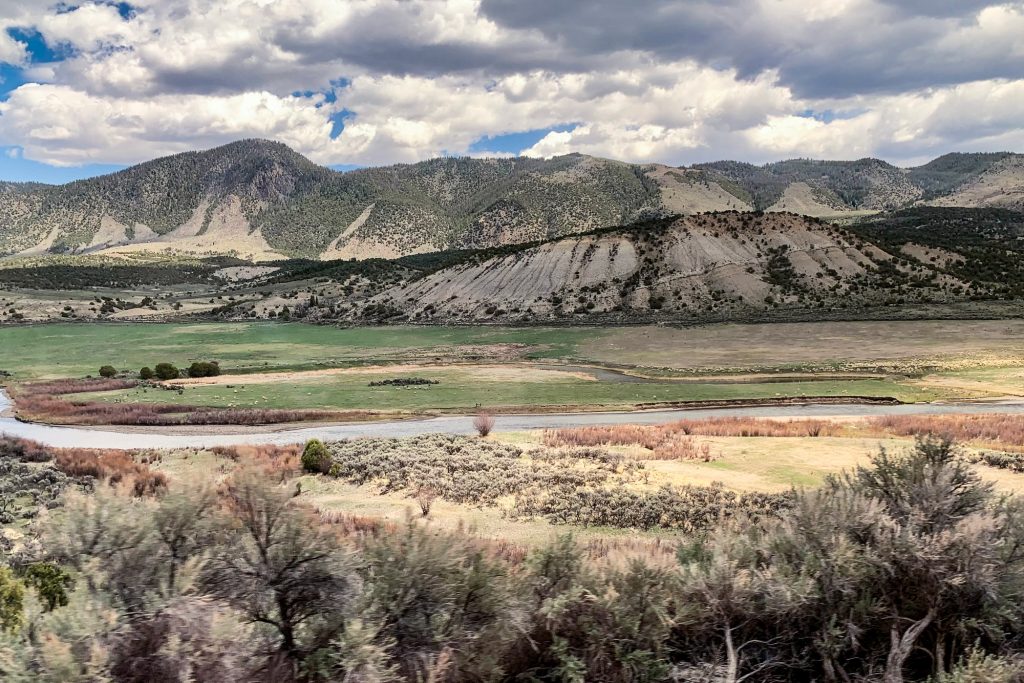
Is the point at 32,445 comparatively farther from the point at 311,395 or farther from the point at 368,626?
the point at 368,626

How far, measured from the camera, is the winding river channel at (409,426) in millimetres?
31656

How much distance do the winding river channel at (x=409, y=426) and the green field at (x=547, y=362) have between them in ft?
8.67

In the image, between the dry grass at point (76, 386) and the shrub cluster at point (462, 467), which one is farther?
the dry grass at point (76, 386)

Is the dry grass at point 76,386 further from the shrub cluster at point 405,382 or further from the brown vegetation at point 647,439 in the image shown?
the brown vegetation at point 647,439

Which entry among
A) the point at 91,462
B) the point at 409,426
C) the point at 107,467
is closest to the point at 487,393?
the point at 409,426

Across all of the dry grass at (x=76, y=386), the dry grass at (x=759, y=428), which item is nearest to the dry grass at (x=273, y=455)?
the dry grass at (x=759, y=428)

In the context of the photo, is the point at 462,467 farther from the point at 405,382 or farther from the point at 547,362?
the point at 547,362

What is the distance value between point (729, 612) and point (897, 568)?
2.32 m

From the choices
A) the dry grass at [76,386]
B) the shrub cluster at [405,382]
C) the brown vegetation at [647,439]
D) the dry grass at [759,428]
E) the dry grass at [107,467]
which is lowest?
the dry grass at [759,428]

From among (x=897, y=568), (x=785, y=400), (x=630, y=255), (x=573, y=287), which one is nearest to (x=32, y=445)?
(x=897, y=568)

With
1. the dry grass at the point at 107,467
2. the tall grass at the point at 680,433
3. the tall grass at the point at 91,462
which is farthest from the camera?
the tall grass at the point at 680,433

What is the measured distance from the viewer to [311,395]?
144 ft

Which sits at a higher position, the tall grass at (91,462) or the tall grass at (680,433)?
the tall grass at (91,462)

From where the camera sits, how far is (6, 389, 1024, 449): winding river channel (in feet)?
104
